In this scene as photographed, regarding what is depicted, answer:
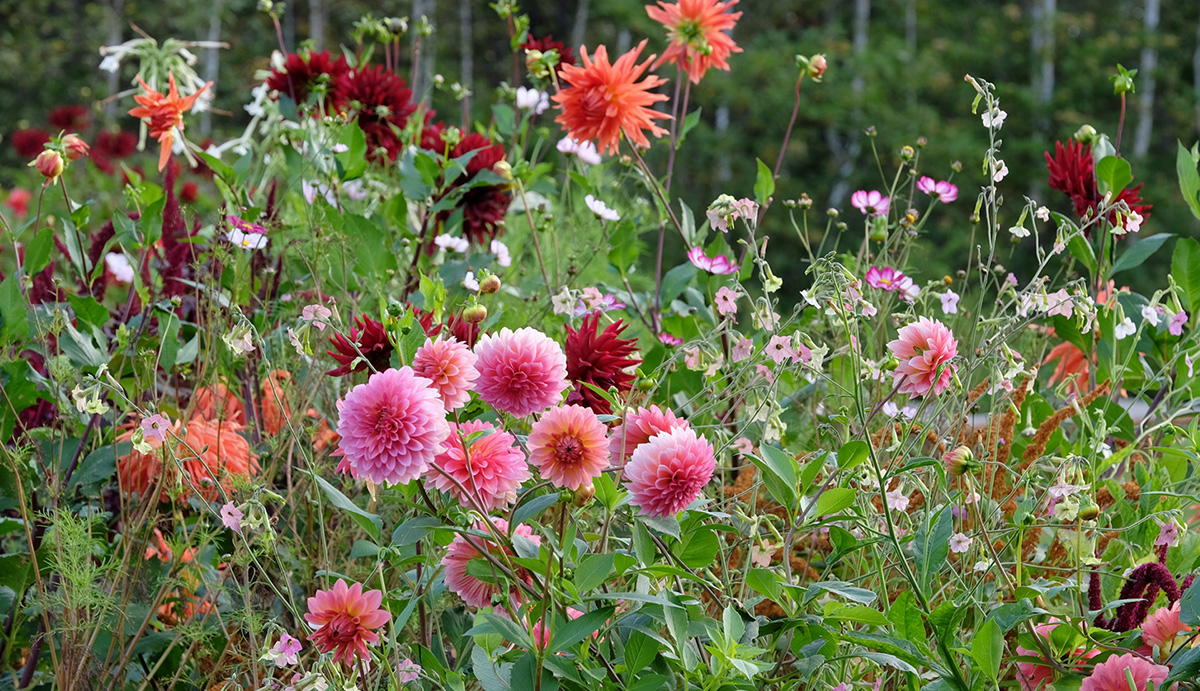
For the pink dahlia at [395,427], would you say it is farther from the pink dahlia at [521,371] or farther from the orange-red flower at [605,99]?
the orange-red flower at [605,99]

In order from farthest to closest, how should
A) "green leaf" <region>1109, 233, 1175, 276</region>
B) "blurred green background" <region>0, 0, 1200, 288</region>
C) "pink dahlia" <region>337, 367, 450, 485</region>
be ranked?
"blurred green background" <region>0, 0, 1200, 288</region>, "green leaf" <region>1109, 233, 1175, 276</region>, "pink dahlia" <region>337, 367, 450, 485</region>

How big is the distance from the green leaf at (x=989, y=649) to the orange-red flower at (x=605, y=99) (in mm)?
479

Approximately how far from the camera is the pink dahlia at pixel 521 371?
53cm

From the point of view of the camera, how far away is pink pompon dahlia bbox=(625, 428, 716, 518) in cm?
51

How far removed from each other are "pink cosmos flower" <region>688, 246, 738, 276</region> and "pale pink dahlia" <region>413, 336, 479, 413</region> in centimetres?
41

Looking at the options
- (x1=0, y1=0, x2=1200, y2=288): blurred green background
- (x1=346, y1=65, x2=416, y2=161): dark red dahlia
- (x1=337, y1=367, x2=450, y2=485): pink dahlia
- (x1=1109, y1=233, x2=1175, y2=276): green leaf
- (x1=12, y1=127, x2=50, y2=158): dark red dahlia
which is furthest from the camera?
(x1=0, y1=0, x2=1200, y2=288): blurred green background

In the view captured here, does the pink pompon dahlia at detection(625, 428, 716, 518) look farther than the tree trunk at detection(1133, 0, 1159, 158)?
No

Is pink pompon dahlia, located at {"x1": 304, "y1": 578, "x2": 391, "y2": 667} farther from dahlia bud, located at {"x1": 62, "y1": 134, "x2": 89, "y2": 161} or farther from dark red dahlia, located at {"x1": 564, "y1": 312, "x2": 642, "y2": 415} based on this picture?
dahlia bud, located at {"x1": 62, "y1": 134, "x2": 89, "y2": 161}

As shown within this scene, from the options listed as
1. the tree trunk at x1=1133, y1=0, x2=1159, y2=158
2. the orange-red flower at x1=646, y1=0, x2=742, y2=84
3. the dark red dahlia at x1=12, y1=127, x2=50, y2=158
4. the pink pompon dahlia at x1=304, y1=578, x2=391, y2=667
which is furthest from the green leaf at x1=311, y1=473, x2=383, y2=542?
the tree trunk at x1=1133, y1=0, x2=1159, y2=158

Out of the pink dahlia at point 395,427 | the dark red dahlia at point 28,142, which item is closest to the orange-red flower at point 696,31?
the pink dahlia at point 395,427

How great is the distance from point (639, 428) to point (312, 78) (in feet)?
2.84

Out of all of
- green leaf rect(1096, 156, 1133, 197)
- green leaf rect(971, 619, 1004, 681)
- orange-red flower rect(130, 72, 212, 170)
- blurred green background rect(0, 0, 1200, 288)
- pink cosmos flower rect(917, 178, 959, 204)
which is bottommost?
blurred green background rect(0, 0, 1200, 288)

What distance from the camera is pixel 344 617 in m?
0.53

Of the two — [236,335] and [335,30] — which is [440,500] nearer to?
[236,335]
